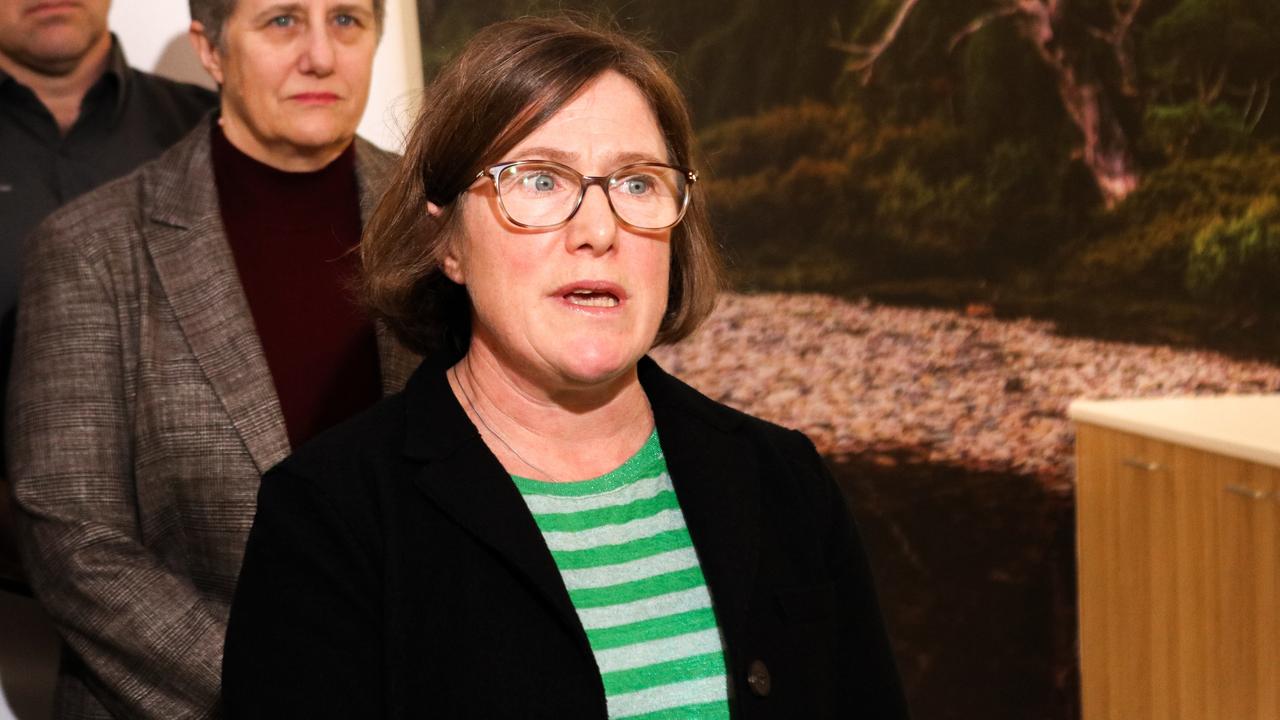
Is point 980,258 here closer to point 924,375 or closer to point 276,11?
point 924,375

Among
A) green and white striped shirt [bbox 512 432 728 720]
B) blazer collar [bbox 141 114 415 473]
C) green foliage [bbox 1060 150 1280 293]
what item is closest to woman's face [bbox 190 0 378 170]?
blazer collar [bbox 141 114 415 473]

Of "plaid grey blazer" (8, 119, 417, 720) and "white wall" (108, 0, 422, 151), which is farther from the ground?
"white wall" (108, 0, 422, 151)

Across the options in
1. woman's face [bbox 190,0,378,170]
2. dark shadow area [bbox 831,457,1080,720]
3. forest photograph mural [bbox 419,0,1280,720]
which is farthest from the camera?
dark shadow area [bbox 831,457,1080,720]

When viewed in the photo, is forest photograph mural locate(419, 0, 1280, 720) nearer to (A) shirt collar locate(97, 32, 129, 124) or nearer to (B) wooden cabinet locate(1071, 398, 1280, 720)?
(B) wooden cabinet locate(1071, 398, 1280, 720)

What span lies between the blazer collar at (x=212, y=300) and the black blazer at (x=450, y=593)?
0.54m

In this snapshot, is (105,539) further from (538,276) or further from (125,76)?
(125,76)

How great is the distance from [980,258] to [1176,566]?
933mm

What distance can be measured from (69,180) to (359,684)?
153 centimetres

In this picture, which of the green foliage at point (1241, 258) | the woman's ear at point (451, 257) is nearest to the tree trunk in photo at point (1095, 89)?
the green foliage at point (1241, 258)

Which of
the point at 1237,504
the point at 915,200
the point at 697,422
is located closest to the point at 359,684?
the point at 697,422

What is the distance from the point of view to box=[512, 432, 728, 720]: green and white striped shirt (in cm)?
129

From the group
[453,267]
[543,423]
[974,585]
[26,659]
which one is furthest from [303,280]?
[974,585]

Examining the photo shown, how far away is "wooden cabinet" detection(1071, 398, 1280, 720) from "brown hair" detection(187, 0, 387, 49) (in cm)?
200

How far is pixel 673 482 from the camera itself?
1.45 metres
